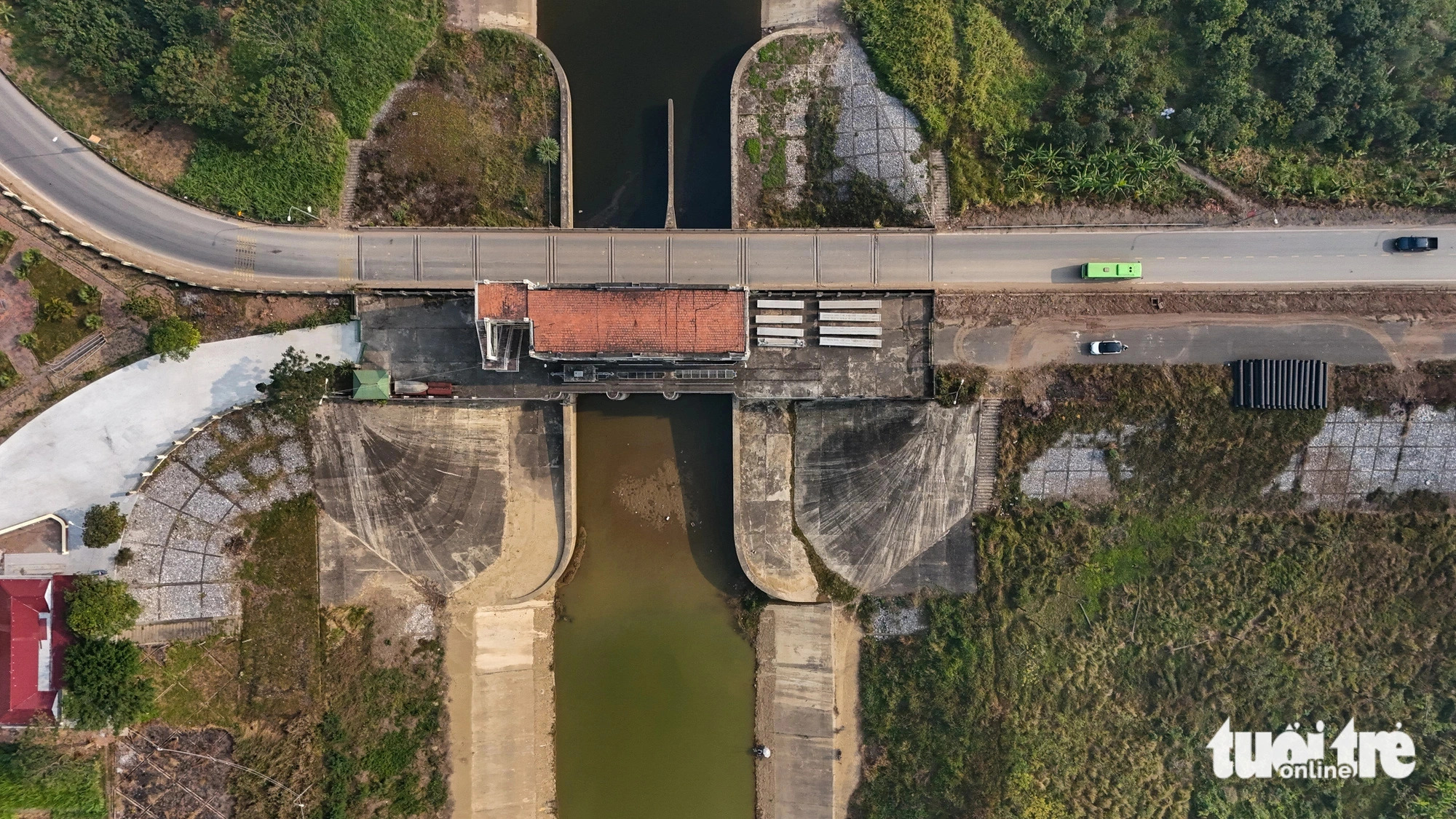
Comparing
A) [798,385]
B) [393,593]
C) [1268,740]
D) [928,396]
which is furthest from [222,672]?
[1268,740]

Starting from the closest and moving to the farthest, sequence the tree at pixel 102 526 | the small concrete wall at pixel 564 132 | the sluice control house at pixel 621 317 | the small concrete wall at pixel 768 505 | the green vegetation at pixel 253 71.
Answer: the sluice control house at pixel 621 317
the tree at pixel 102 526
the green vegetation at pixel 253 71
the small concrete wall at pixel 564 132
the small concrete wall at pixel 768 505

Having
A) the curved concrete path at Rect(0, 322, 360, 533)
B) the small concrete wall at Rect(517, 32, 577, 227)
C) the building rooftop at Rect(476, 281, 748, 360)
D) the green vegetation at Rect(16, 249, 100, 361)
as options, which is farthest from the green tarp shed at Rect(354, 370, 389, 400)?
the green vegetation at Rect(16, 249, 100, 361)

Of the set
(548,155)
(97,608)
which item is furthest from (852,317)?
(97,608)

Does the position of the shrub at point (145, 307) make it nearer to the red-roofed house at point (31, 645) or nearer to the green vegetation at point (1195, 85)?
the red-roofed house at point (31, 645)

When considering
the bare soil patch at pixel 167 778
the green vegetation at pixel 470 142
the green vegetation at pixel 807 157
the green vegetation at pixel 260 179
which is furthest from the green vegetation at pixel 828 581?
the bare soil patch at pixel 167 778

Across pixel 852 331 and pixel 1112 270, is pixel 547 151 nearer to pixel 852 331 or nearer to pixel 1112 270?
pixel 852 331

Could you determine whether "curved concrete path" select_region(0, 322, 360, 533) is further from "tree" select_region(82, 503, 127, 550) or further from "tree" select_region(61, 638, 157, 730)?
"tree" select_region(61, 638, 157, 730)
